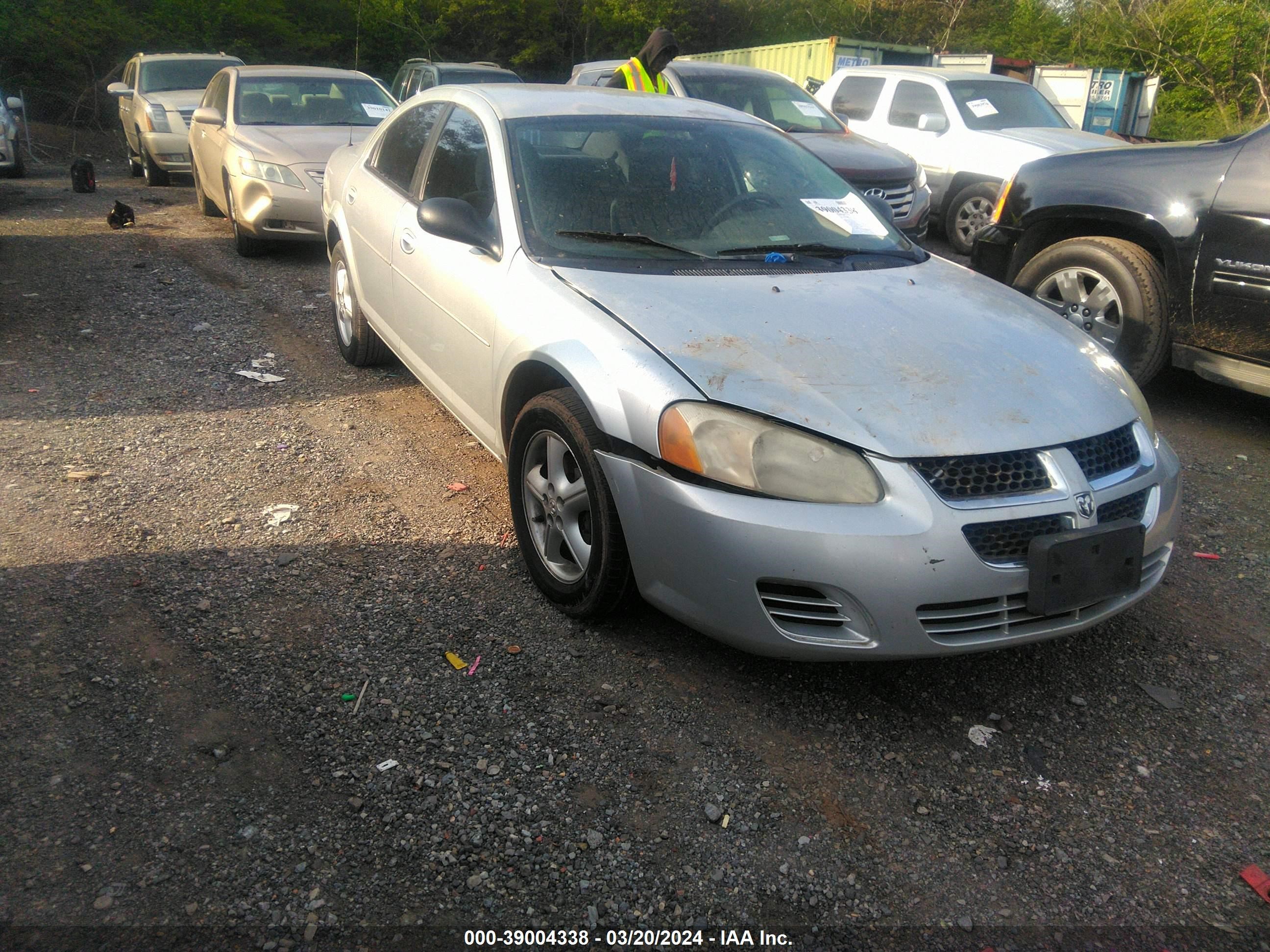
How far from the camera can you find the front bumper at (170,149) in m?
13.1

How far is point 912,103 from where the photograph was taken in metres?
11.6

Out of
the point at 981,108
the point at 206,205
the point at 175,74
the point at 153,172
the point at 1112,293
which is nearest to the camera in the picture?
the point at 1112,293

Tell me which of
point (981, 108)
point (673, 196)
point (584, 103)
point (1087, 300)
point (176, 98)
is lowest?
point (1087, 300)

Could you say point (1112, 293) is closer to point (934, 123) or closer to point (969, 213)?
point (969, 213)

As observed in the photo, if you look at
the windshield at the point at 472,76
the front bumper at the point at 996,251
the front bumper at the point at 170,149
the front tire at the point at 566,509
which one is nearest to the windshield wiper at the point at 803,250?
the front tire at the point at 566,509

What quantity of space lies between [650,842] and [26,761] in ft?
5.38

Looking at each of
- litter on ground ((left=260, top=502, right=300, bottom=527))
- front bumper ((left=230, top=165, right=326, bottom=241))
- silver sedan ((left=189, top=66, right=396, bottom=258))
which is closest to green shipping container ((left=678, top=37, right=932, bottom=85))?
silver sedan ((left=189, top=66, right=396, bottom=258))

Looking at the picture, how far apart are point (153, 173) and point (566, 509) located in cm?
1284

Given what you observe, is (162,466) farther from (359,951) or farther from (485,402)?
(359,951)

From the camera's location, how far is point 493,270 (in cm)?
380

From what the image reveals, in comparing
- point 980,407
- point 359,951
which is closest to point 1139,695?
point 980,407

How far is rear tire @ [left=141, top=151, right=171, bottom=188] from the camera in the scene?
13.6 m

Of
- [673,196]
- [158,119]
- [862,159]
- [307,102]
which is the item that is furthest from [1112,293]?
[158,119]

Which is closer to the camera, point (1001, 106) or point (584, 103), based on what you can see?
point (584, 103)
